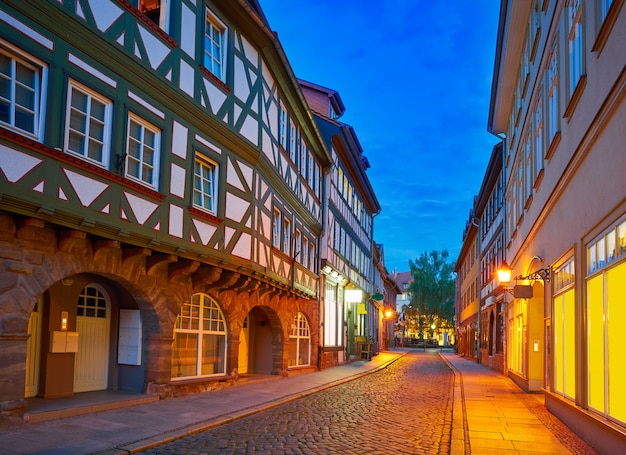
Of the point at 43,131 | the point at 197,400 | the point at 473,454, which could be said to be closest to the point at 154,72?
the point at 43,131

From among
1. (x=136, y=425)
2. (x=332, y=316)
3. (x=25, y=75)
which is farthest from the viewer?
(x=332, y=316)

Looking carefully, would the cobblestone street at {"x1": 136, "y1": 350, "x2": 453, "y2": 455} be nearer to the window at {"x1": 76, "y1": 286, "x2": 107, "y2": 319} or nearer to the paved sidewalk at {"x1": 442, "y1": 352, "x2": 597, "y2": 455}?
the paved sidewalk at {"x1": 442, "y1": 352, "x2": 597, "y2": 455}

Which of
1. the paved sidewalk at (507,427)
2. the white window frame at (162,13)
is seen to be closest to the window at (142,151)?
the white window frame at (162,13)

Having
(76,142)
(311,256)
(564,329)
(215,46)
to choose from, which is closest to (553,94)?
(564,329)

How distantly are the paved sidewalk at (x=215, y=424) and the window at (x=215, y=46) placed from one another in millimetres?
7024

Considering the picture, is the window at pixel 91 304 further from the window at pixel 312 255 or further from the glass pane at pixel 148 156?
the window at pixel 312 255

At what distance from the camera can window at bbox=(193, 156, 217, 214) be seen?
13.4m

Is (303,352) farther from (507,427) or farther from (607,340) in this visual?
(607,340)

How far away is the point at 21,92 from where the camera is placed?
877 centimetres

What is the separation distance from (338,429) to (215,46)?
28.5ft

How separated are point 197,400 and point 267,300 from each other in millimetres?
6029

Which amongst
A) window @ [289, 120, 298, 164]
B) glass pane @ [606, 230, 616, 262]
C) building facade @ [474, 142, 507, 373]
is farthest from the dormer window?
glass pane @ [606, 230, 616, 262]

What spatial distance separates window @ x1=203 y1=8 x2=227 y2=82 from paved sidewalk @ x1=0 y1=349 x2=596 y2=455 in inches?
277

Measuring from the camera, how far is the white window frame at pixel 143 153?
36.0 feet
